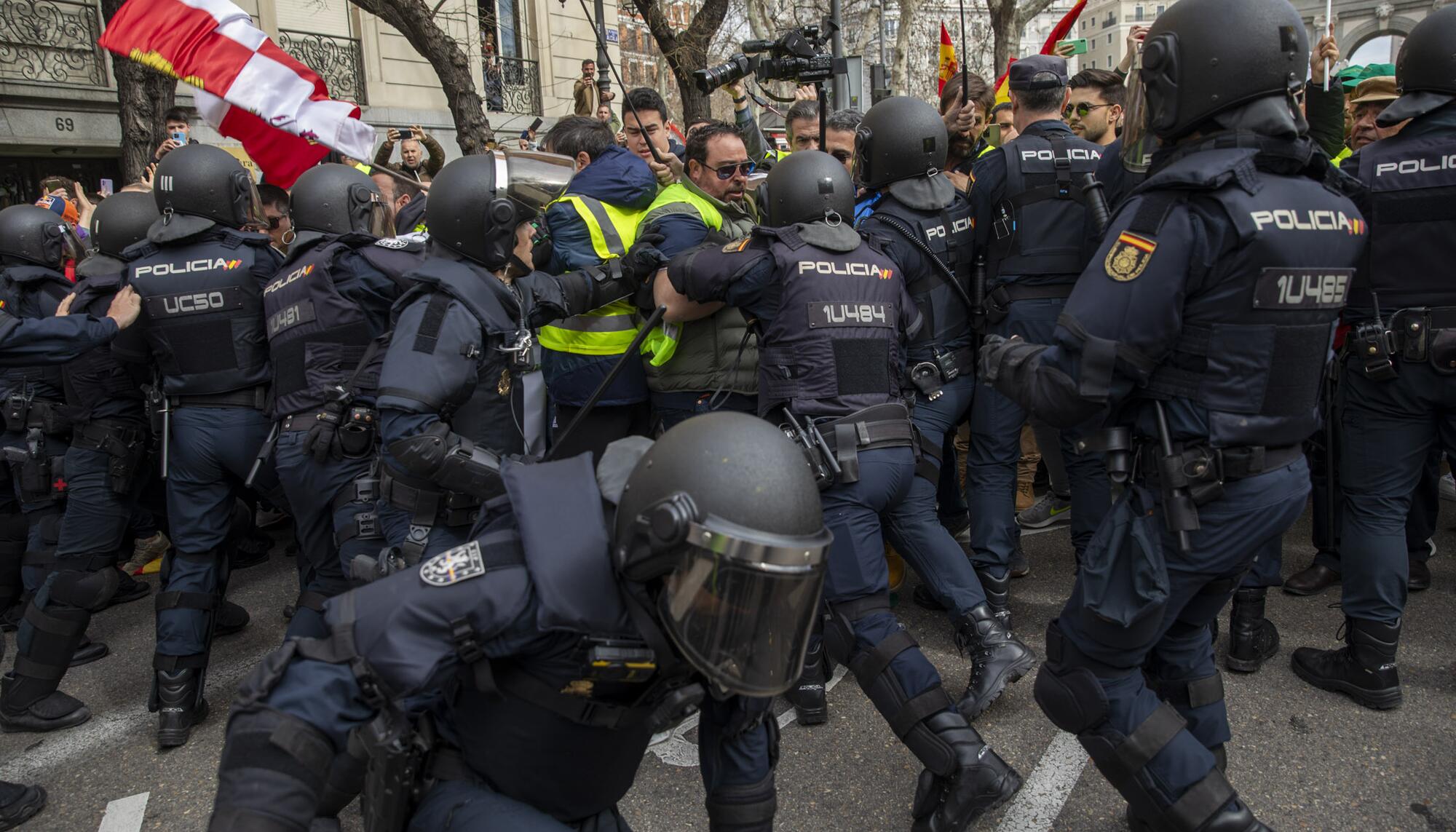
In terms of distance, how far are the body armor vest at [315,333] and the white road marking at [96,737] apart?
135 cm

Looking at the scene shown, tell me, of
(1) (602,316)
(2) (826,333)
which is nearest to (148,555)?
(1) (602,316)

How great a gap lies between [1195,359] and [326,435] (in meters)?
2.78

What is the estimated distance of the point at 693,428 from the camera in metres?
1.75

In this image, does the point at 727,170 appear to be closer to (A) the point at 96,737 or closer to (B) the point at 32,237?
(B) the point at 32,237

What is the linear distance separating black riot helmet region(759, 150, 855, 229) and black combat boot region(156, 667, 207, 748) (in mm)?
2791

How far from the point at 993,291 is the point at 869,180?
2.39 feet

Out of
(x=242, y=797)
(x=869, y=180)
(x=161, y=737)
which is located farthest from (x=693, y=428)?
(x=161, y=737)

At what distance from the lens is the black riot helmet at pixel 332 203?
3.96 meters

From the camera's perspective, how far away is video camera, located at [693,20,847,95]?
509 centimetres

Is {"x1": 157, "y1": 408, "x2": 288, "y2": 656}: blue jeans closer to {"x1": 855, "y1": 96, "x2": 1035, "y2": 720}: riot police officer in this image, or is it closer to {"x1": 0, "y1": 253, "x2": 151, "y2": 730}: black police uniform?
{"x1": 0, "y1": 253, "x2": 151, "y2": 730}: black police uniform

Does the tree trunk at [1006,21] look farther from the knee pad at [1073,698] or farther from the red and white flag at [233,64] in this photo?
the knee pad at [1073,698]

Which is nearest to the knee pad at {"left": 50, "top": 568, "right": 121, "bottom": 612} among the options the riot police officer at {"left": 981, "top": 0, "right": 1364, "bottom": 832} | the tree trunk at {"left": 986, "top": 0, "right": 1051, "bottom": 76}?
the riot police officer at {"left": 981, "top": 0, "right": 1364, "bottom": 832}

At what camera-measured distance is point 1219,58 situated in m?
2.45

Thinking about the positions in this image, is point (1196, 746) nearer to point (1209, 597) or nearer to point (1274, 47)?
point (1209, 597)
